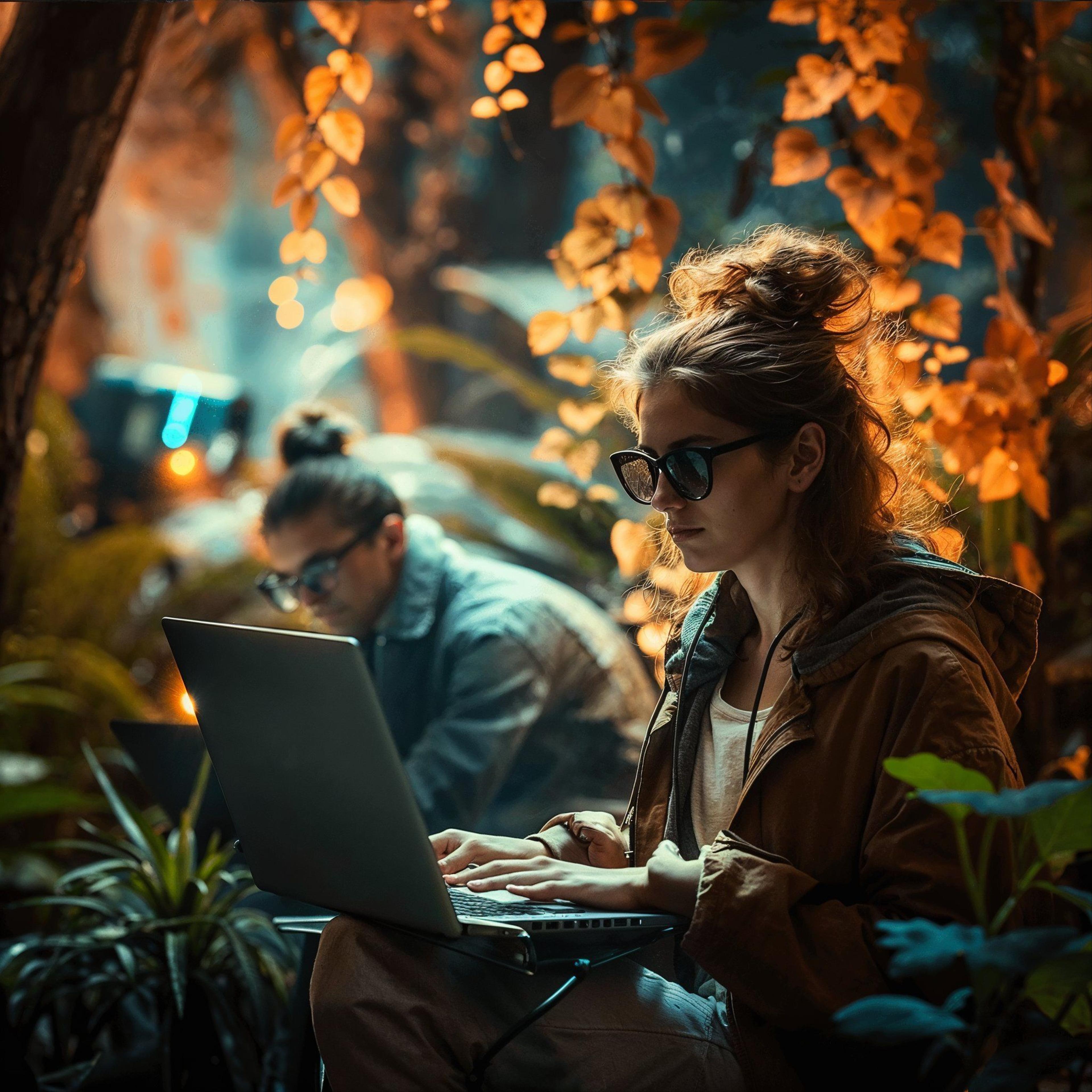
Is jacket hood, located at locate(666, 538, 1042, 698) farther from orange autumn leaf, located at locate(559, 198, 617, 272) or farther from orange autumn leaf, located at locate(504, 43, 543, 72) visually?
orange autumn leaf, located at locate(504, 43, 543, 72)

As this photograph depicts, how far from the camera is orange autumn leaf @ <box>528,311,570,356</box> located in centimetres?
193

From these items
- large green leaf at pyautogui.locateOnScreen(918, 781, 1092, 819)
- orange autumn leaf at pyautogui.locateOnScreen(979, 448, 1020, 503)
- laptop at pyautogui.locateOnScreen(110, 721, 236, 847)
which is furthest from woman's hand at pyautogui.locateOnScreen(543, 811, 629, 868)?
orange autumn leaf at pyautogui.locateOnScreen(979, 448, 1020, 503)

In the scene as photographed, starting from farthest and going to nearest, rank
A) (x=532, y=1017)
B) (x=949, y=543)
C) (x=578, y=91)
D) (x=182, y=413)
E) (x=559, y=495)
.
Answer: (x=182, y=413) < (x=559, y=495) < (x=578, y=91) < (x=949, y=543) < (x=532, y=1017)

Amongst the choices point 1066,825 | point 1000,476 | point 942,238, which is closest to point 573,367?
point 942,238

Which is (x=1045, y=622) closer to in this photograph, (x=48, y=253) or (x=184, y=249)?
(x=48, y=253)

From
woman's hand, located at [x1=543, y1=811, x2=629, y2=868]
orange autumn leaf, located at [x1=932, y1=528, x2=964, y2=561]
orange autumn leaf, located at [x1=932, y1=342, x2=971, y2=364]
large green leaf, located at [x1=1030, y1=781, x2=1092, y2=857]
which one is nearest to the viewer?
large green leaf, located at [x1=1030, y1=781, x2=1092, y2=857]

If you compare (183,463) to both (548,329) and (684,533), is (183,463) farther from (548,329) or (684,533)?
(684,533)

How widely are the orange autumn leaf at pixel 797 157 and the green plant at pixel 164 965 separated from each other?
1.50 m

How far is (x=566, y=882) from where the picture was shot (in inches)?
45.2

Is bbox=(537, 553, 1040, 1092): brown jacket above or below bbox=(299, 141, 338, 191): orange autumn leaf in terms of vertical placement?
below

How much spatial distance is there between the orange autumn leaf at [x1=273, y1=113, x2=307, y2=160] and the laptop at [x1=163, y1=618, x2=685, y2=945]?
99cm

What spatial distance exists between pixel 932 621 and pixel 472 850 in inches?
23.4

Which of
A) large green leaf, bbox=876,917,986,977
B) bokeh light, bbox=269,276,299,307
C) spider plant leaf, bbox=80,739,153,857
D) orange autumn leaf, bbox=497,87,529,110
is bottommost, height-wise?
spider plant leaf, bbox=80,739,153,857

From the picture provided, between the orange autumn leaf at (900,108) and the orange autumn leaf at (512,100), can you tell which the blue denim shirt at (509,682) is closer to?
the orange autumn leaf at (512,100)
